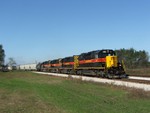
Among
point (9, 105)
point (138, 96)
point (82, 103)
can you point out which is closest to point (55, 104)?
point (82, 103)

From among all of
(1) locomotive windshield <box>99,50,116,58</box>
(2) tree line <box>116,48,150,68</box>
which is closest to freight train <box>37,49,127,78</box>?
(1) locomotive windshield <box>99,50,116,58</box>

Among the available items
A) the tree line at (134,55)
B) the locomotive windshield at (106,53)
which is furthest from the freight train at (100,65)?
the tree line at (134,55)

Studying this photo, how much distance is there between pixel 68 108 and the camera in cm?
1256

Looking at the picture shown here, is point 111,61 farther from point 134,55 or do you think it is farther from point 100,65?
point 134,55

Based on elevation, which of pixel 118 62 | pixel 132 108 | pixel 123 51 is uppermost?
pixel 123 51

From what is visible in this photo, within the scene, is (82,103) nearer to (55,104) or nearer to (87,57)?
(55,104)

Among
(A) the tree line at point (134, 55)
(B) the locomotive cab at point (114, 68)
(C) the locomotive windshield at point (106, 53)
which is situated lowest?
(B) the locomotive cab at point (114, 68)

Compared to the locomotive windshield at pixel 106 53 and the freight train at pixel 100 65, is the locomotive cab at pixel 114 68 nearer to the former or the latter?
the freight train at pixel 100 65

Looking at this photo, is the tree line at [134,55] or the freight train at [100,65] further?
the tree line at [134,55]

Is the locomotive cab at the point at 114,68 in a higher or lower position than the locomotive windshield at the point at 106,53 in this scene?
lower

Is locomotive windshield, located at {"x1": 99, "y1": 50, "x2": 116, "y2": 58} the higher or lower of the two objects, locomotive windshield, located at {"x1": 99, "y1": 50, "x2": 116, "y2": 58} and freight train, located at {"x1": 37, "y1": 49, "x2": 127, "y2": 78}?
the higher

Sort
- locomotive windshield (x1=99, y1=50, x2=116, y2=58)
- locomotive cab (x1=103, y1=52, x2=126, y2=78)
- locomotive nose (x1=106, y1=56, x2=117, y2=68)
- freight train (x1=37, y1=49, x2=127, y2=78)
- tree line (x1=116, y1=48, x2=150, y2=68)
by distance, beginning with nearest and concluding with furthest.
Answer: locomotive cab (x1=103, y1=52, x2=126, y2=78), freight train (x1=37, y1=49, x2=127, y2=78), locomotive nose (x1=106, y1=56, x2=117, y2=68), locomotive windshield (x1=99, y1=50, x2=116, y2=58), tree line (x1=116, y1=48, x2=150, y2=68)

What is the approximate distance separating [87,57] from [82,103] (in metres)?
32.2

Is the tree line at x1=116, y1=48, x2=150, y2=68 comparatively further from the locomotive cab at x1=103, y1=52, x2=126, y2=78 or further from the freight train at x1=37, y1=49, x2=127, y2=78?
the locomotive cab at x1=103, y1=52, x2=126, y2=78
